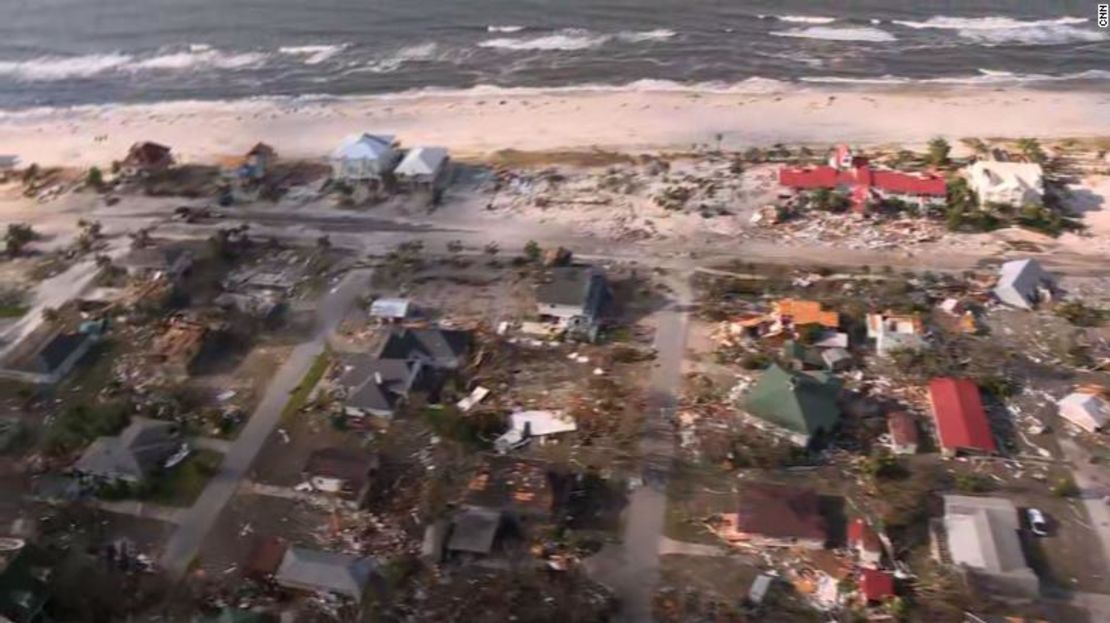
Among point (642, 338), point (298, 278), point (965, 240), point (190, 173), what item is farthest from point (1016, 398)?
point (190, 173)

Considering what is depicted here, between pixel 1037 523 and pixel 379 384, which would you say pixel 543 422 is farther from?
pixel 1037 523

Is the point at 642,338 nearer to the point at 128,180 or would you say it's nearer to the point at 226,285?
the point at 226,285

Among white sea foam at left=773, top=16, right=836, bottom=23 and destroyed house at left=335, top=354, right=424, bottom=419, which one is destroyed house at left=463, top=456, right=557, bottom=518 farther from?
white sea foam at left=773, top=16, right=836, bottom=23

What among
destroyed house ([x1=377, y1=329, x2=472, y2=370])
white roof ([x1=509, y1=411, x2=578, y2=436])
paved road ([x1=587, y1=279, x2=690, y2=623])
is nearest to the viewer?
paved road ([x1=587, y1=279, x2=690, y2=623])

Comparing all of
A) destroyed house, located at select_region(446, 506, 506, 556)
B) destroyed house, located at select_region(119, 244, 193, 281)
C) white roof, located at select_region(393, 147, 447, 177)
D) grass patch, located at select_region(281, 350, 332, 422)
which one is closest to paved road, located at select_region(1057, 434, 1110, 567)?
destroyed house, located at select_region(446, 506, 506, 556)

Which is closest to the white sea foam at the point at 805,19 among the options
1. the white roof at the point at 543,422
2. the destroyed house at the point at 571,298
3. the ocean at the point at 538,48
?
the ocean at the point at 538,48

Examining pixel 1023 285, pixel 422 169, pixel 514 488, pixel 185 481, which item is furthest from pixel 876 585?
pixel 422 169

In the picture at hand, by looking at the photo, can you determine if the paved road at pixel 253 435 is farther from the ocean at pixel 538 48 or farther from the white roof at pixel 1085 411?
the white roof at pixel 1085 411
